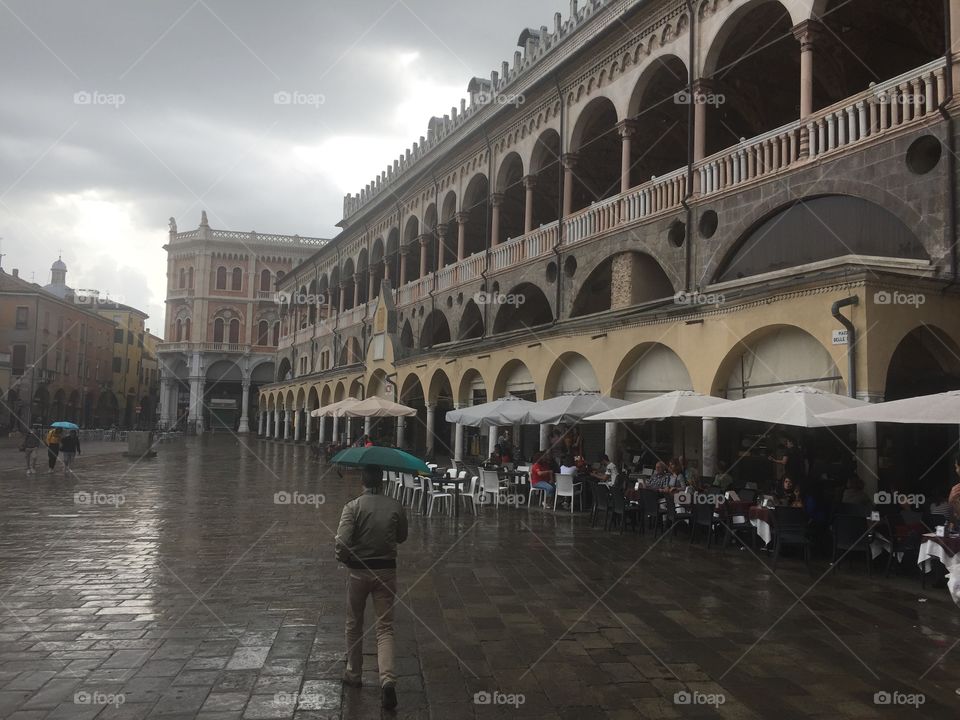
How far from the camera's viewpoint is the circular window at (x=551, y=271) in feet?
70.5

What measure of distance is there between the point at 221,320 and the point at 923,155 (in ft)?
222

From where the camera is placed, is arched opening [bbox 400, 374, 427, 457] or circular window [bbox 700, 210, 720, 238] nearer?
circular window [bbox 700, 210, 720, 238]

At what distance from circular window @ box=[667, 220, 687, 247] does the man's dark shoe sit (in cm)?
1369

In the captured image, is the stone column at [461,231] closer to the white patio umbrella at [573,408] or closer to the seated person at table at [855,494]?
the white patio umbrella at [573,408]

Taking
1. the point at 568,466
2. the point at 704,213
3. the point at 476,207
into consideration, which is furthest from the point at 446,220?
the point at 568,466

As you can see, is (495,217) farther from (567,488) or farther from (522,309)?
(567,488)

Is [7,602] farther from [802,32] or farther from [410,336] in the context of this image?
[410,336]

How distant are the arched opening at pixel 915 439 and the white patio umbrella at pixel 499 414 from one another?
6784 millimetres

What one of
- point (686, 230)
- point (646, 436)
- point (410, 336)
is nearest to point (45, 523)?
point (646, 436)

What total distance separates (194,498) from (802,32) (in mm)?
15366

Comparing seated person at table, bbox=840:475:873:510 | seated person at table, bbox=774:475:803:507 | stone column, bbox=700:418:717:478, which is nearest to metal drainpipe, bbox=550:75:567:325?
stone column, bbox=700:418:717:478

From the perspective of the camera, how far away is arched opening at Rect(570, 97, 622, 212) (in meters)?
21.2

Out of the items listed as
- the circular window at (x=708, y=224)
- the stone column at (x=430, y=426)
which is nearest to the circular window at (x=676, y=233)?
the circular window at (x=708, y=224)

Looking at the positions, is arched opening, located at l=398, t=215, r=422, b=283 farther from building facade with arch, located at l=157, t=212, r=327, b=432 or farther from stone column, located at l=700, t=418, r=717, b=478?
building facade with arch, located at l=157, t=212, r=327, b=432
